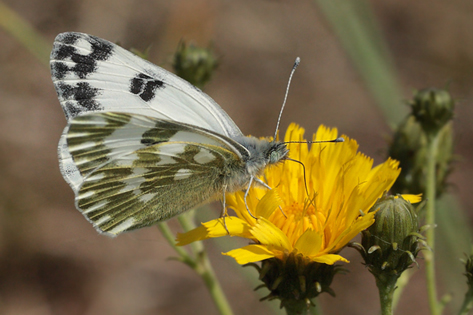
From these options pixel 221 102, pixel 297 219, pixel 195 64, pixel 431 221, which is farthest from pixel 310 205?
pixel 221 102

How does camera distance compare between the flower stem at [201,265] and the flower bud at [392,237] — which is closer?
the flower bud at [392,237]

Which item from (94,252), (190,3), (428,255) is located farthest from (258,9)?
(428,255)

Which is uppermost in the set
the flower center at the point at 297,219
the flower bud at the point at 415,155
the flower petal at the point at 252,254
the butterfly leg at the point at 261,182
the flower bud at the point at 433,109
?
the flower bud at the point at 433,109

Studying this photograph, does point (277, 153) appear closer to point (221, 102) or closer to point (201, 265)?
A: point (201, 265)

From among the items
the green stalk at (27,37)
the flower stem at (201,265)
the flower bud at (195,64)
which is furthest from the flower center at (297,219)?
the green stalk at (27,37)

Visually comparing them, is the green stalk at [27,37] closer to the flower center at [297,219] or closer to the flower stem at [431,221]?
the flower center at [297,219]

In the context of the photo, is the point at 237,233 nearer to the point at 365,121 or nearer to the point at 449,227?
the point at 449,227

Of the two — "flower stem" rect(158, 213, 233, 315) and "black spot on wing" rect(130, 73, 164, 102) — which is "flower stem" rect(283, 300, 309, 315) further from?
"black spot on wing" rect(130, 73, 164, 102)
